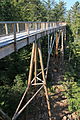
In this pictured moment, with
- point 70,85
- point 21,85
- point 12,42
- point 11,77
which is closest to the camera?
point 12,42

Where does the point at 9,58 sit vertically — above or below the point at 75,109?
above

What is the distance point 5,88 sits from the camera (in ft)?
35.7

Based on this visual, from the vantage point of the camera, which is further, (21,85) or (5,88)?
(21,85)

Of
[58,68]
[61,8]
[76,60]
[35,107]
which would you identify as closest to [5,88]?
[35,107]

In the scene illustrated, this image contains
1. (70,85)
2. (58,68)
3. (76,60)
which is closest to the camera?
(70,85)

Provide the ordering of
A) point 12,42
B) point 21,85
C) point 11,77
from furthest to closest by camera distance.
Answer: point 11,77 → point 21,85 → point 12,42

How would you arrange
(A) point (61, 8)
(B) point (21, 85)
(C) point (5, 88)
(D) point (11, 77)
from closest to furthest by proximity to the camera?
(C) point (5, 88) → (B) point (21, 85) → (D) point (11, 77) → (A) point (61, 8)

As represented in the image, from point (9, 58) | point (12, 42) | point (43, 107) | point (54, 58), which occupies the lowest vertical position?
point (43, 107)

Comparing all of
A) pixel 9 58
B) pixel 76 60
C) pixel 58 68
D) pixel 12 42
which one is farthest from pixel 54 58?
pixel 12 42

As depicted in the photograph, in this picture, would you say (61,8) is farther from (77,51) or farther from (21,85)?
(21,85)

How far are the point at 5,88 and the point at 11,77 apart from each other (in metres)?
1.99

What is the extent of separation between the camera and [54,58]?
816 inches

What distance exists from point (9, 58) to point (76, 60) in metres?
12.2

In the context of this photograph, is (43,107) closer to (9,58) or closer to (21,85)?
(21,85)
